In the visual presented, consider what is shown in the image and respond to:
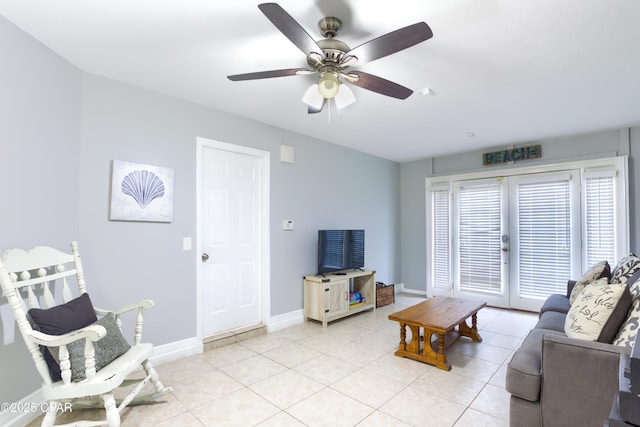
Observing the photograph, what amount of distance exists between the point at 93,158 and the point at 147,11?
132 cm

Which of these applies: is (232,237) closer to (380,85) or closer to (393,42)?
(380,85)

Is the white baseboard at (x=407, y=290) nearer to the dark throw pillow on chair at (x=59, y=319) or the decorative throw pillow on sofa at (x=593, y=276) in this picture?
the decorative throw pillow on sofa at (x=593, y=276)

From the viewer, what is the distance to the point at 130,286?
2.62m

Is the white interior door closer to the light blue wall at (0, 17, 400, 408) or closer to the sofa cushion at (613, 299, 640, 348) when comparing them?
the light blue wall at (0, 17, 400, 408)

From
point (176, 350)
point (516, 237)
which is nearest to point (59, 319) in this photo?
point (176, 350)

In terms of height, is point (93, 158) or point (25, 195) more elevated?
point (93, 158)

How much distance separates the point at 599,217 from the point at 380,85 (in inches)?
149

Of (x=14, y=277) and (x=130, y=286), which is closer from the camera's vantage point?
(x=14, y=277)

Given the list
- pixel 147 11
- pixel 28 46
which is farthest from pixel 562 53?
pixel 28 46

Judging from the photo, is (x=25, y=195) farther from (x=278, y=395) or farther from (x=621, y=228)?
(x=621, y=228)

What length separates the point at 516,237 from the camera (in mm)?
4523

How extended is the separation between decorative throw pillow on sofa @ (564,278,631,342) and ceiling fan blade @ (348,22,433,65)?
5.69 feet

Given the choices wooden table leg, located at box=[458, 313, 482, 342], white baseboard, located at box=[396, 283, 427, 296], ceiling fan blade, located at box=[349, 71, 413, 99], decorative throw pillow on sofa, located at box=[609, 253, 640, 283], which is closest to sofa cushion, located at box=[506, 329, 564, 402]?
decorative throw pillow on sofa, located at box=[609, 253, 640, 283]

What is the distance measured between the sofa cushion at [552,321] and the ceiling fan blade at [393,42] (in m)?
2.37
